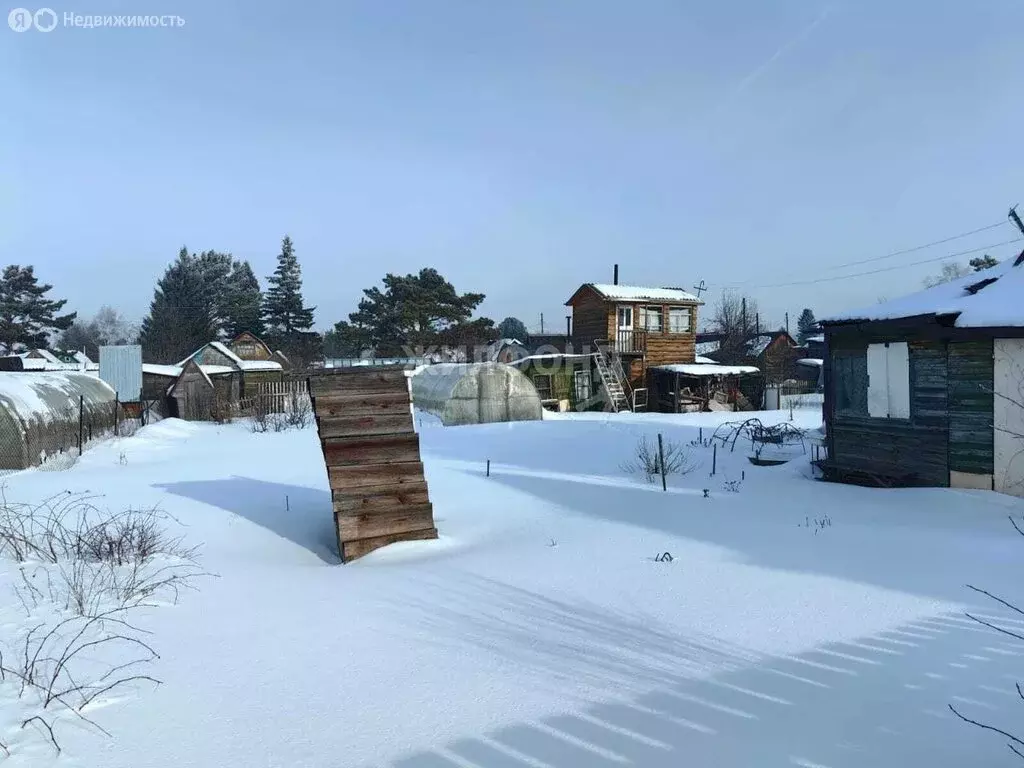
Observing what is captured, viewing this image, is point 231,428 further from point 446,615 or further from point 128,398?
point 446,615

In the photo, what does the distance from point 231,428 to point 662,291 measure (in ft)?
72.7

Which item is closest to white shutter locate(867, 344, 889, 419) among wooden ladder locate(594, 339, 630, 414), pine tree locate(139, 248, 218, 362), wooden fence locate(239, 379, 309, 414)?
wooden ladder locate(594, 339, 630, 414)

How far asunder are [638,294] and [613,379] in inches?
198

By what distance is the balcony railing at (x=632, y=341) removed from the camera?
3120cm

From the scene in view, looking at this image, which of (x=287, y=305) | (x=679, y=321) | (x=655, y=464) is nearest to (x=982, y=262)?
(x=679, y=321)

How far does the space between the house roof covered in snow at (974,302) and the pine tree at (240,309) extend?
48.8 m

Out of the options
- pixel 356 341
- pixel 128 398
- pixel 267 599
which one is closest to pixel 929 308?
pixel 267 599

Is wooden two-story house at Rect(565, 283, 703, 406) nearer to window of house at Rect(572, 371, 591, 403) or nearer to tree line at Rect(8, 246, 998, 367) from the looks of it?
window of house at Rect(572, 371, 591, 403)

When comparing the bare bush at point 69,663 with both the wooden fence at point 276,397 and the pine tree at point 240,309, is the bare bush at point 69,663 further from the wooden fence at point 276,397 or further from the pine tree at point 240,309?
the pine tree at point 240,309

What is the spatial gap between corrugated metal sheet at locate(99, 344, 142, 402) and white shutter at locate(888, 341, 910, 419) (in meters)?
27.5

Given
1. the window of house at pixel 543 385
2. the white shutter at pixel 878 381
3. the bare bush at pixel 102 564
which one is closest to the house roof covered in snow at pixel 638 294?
the window of house at pixel 543 385

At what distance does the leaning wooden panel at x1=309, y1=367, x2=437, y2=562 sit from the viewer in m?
6.83

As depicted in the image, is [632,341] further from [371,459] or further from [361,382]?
[371,459]

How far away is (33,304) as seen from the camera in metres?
43.9
